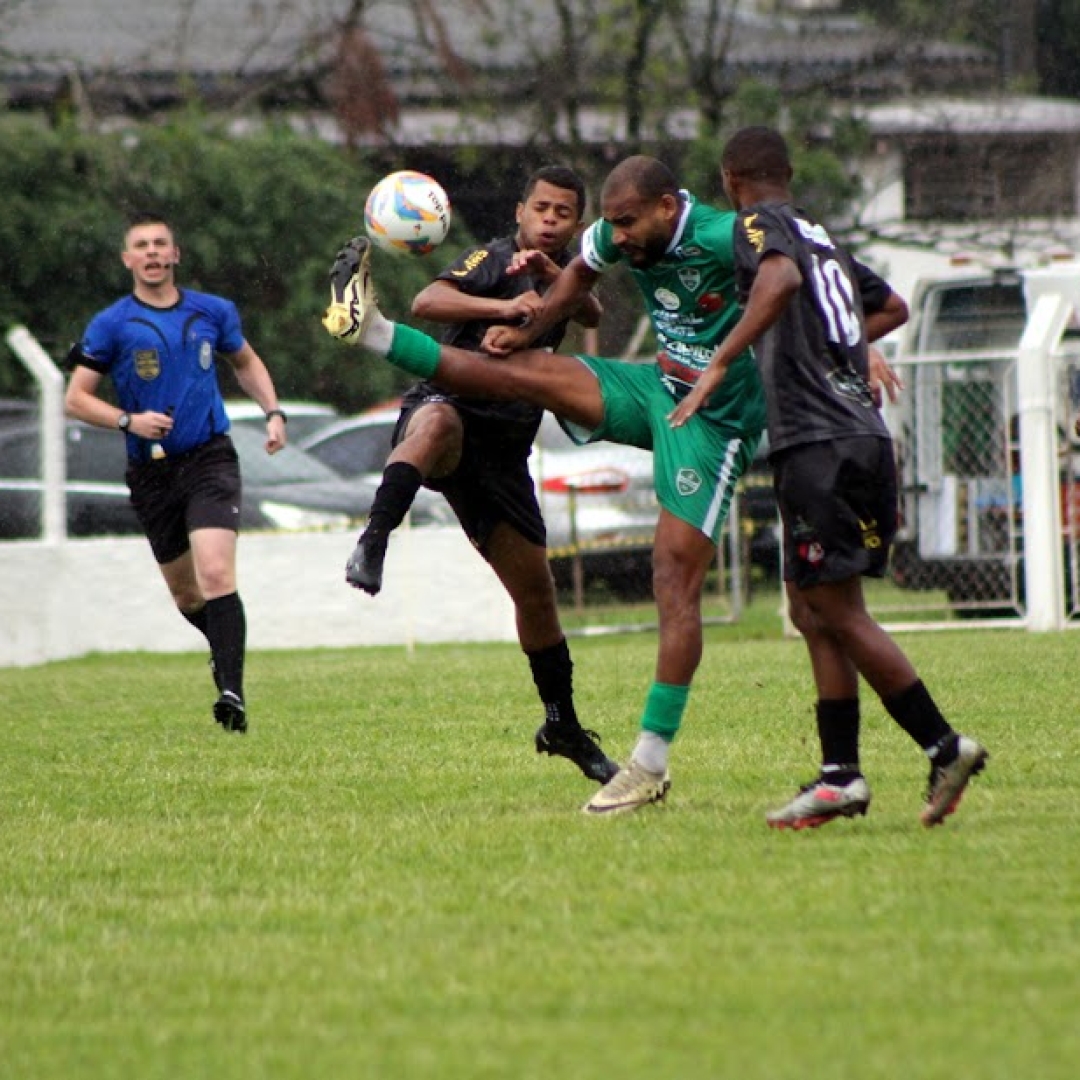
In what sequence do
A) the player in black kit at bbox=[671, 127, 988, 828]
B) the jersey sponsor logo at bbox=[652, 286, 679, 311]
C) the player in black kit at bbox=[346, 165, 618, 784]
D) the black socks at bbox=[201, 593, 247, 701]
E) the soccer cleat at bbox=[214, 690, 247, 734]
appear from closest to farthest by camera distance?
the player in black kit at bbox=[671, 127, 988, 828] → the jersey sponsor logo at bbox=[652, 286, 679, 311] → the player in black kit at bbox=[346, 165, 618, 784] → the soccer cleat at bbox=[214, 690, 247, 734] → the black socks at bbox=[201, 593, 247, 701]

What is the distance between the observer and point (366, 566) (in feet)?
23.3

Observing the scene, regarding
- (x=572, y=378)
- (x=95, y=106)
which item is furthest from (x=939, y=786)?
(x=95, y=106)

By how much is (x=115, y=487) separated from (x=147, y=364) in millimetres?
6855

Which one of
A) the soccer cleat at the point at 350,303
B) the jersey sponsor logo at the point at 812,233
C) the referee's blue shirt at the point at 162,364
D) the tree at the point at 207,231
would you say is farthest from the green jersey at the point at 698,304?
the tree at the point at 207,231

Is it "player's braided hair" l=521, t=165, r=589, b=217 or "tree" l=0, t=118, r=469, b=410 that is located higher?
"tree" l=0, t=118, r=469, b=410

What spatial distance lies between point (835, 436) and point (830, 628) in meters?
0.56

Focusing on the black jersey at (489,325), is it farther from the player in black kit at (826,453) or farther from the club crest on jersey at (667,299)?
the player in black kit at (826,453)

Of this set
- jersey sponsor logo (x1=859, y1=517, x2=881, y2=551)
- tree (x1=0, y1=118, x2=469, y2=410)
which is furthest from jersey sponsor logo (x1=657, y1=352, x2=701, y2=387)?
tree (x1=0, y1=118, x2=469, y2=410)

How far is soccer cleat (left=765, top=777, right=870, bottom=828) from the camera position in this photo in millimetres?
6355

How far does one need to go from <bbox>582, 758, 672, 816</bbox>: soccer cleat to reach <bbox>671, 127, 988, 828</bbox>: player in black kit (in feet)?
1.61

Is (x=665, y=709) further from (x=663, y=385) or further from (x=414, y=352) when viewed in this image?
(x=414, y=352)

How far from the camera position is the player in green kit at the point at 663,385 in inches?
263

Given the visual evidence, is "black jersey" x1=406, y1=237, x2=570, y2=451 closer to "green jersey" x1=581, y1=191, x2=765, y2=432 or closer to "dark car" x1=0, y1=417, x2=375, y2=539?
"green jersey" x1=581, y1=191, x2=765, y2=432

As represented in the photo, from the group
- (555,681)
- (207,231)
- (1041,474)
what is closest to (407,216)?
(555,681)
